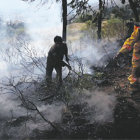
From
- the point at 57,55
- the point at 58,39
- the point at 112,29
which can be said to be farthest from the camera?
the point at 112,29

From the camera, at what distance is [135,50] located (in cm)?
547

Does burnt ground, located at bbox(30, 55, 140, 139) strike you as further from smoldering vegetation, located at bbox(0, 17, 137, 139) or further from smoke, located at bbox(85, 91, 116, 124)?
smoke, located at bbox(85, 91, 116, 124)

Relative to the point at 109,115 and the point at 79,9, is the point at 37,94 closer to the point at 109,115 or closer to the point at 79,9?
the point at 109,115

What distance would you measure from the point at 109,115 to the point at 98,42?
8.51 metres

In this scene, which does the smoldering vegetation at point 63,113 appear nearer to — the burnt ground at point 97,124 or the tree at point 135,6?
the burnt ground at point 97,124

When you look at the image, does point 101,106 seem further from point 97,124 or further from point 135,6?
point 135,6

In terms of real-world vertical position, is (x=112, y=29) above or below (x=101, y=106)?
above

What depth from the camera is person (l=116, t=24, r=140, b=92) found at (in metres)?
5.36

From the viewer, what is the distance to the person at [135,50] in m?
5.36

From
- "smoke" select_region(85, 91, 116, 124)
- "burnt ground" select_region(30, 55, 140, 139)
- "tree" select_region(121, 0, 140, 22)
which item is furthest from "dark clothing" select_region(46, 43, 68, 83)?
"tree" select_region(121, 0, 140, 22)

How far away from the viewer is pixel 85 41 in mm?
14484

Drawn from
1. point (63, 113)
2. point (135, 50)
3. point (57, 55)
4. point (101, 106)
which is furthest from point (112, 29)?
point (63, 113)

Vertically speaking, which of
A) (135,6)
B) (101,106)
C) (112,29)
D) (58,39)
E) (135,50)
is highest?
(135,6)

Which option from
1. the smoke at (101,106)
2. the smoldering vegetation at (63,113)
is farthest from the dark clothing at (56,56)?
the smoke at (101,106)
